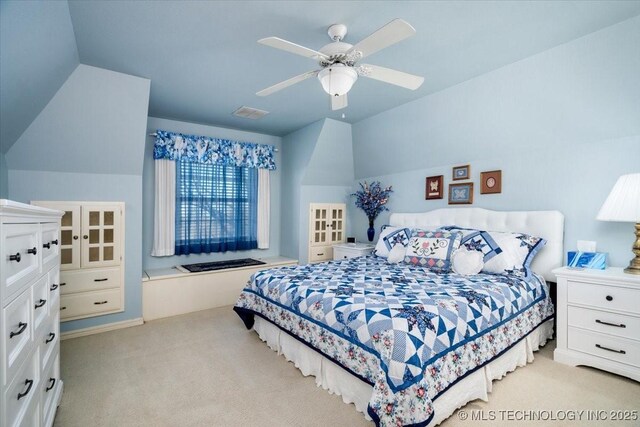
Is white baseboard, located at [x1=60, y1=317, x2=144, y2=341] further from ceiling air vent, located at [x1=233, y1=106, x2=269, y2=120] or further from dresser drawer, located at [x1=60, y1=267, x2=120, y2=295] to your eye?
ceiling air vent, located at [x1=233, y1=106, x2=269, y2=120]

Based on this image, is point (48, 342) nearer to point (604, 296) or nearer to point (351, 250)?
point (351, 250)

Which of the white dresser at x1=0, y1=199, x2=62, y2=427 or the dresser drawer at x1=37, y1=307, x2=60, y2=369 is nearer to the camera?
the white dresser at x1=0, y1=199, x2=62, y2=427

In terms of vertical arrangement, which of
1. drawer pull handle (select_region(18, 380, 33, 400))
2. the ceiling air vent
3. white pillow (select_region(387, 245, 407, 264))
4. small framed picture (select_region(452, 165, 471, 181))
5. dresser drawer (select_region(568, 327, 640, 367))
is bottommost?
dresser drawer (select_region(568, 327, 640, 367))

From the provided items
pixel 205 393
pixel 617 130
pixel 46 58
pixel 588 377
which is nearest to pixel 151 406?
pixel 205 393

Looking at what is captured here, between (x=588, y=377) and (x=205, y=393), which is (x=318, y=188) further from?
(x=588, y=377)

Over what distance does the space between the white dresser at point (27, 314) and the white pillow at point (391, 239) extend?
303 centimetres

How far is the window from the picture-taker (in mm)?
4277

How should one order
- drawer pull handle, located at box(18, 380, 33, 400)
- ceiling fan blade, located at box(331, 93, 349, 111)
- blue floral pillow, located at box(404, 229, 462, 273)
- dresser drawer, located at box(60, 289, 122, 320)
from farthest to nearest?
dresser drawer, located at box(60, 289, 122, 320)
blue floral pillow, located at box(404, 229, 462, 273)
ceiling fan blade, located at box(331, 93, 349, 111)
drawer pull handle, located at box(18, 380, 33, 400)

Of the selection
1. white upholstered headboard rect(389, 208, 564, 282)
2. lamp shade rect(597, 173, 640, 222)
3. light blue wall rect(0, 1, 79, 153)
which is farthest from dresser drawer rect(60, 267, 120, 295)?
lamp shade rect(597, 173, 640, 222)

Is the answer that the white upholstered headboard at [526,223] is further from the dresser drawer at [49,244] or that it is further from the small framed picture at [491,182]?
the dresser drawer at [49,244]

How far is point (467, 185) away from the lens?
3551mm

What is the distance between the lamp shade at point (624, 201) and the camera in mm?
2203

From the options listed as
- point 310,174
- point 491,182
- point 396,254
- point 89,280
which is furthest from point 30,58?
point 491,182

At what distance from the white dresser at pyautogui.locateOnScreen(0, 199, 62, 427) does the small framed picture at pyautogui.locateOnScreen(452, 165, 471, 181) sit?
12.0 ft
